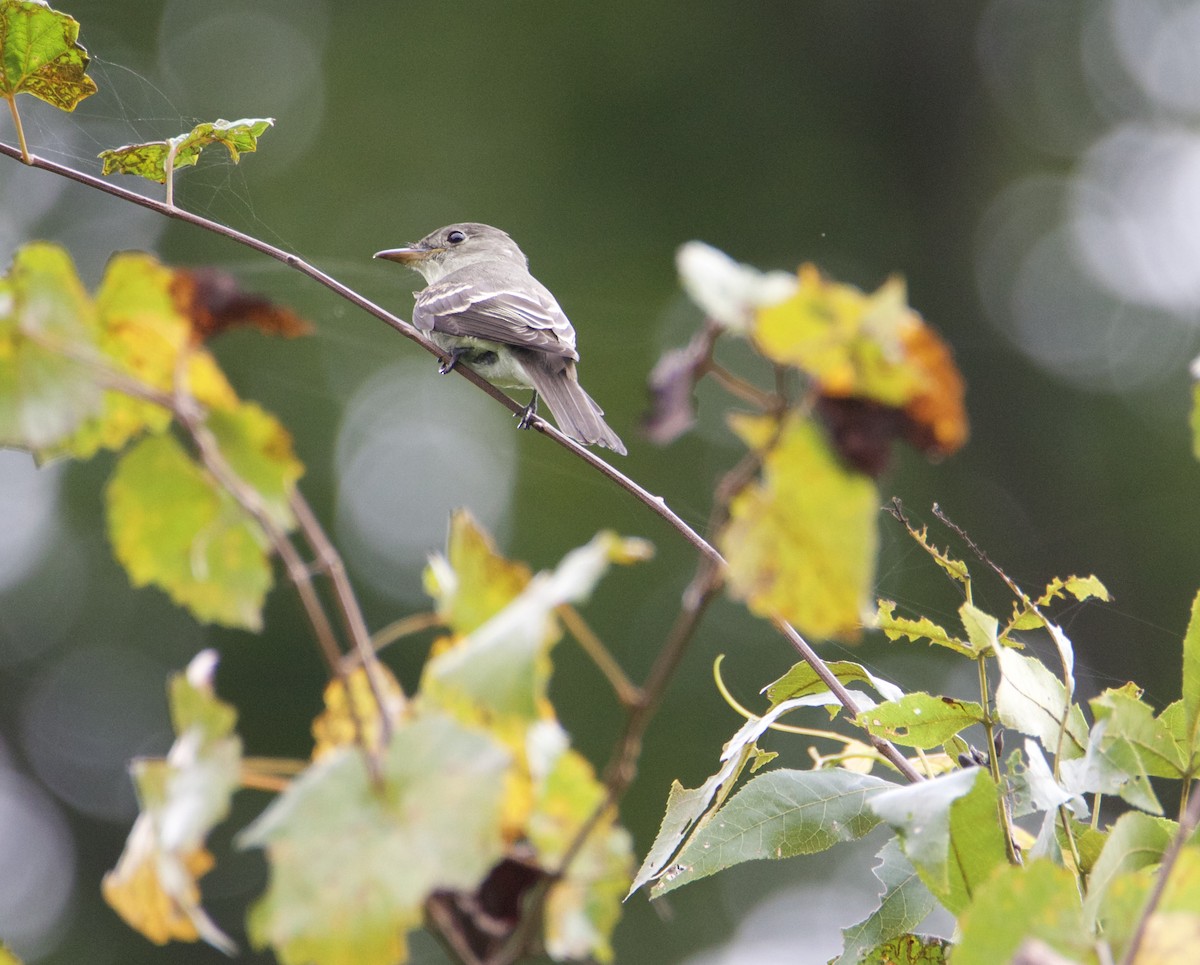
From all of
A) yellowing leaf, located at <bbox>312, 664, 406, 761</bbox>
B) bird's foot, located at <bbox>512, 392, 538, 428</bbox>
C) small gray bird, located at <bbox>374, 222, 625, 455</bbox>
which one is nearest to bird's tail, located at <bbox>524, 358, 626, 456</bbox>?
small gray bird, located at <bbox>374, 222, 625, 455</bbox>

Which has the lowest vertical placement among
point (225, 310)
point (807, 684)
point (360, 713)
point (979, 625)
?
point (807, 684)

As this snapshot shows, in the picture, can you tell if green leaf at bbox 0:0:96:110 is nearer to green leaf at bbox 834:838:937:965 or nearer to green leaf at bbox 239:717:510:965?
green leaf at bbox 239:717:510:965

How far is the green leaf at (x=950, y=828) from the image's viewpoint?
2.04 feet

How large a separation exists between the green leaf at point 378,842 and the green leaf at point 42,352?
0.17 metres

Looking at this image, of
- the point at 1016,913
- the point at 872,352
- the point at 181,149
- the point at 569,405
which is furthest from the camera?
the point at 569,405

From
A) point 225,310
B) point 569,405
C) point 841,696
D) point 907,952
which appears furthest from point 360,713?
point 569,405

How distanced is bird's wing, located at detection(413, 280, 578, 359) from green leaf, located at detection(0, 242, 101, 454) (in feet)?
6.30

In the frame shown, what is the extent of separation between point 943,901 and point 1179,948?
0.68 feet

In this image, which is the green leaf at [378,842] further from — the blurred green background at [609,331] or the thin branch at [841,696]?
the blurred green background at [609,331]

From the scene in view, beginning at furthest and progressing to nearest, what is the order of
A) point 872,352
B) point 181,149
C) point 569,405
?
point 569,405, point 181,149, point 872,352

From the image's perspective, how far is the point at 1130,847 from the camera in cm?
72

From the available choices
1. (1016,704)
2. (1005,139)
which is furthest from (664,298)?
(1016,704)

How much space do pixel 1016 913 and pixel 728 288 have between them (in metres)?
0.29

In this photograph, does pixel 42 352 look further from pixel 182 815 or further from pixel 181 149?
pixel 181 149
